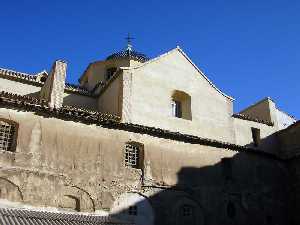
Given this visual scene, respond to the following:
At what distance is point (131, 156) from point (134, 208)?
243cm

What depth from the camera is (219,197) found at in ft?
67.3

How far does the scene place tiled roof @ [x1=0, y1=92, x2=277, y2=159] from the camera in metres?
17.3

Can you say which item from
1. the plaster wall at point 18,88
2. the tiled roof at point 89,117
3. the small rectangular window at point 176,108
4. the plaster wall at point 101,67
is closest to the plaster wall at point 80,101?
the plaster wall at point 18,88

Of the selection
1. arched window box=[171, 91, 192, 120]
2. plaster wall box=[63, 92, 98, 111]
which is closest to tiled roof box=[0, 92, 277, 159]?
arched window box=[171, 91, 192, 120]

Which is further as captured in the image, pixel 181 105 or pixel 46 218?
pixel 181 105

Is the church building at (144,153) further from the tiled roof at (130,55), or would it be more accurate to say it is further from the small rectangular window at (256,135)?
the tiled roof at (130,55)

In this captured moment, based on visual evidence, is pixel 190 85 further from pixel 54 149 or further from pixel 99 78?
pixel 54 149

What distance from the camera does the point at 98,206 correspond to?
56.4ft

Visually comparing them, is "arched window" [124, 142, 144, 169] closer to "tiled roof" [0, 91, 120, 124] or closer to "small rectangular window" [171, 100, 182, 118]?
"tiled roof" [0, 91, 120, 124]

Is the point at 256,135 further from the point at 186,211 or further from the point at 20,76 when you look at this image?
the point at 20,76

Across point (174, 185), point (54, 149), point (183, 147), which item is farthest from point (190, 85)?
point (54, 149)

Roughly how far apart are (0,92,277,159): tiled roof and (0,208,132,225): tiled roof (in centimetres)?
414

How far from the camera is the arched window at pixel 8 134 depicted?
16.7 meters

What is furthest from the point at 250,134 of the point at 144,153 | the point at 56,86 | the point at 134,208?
the point at 56,86
